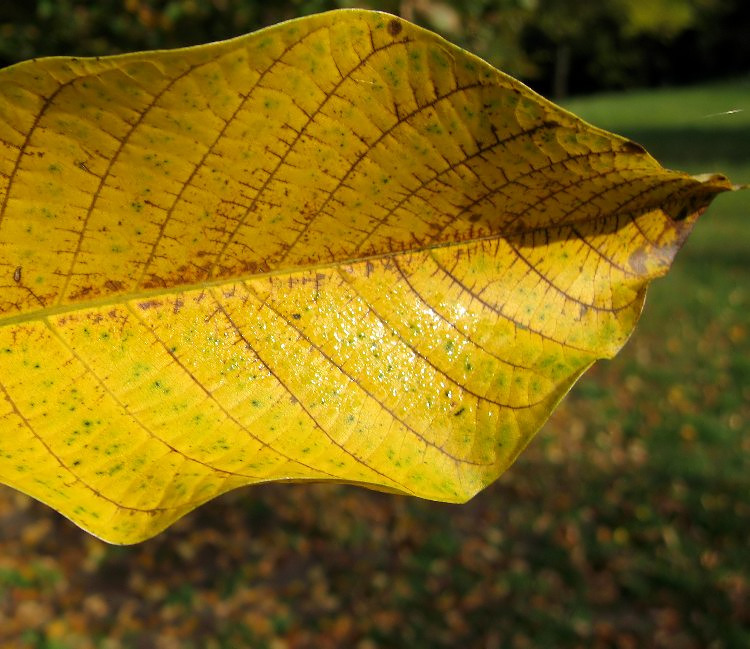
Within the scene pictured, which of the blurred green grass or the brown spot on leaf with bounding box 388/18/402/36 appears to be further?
the blurred green grass

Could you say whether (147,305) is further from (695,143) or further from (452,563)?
(695,143)

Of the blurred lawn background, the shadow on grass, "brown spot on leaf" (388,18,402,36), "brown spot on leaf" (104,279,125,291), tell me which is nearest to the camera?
"brown spot on leaf" (388,18,402,36)

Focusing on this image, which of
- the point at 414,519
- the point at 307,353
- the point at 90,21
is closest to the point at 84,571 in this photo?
the point at 414,519

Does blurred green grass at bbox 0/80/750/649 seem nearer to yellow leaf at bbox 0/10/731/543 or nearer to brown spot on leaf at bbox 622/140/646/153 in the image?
yellow leaf at bbox 0/10/731/543

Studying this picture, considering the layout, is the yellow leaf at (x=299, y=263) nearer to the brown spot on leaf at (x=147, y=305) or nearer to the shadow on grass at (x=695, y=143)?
the brown spot on leaf at (x=147, y=305)

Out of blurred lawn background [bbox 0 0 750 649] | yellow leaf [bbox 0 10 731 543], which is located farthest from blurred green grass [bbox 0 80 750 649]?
yellow leaf [bbox 0 10 731 543]

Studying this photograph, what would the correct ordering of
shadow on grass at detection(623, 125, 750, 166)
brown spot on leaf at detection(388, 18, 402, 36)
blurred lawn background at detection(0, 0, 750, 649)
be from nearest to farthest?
brown spot on leaf at detection(388, 18, 402, 36) → blurred lawn background at detection(0, 0, 750, 649) → shadow on grass at detection(623, 125, 750, 166)

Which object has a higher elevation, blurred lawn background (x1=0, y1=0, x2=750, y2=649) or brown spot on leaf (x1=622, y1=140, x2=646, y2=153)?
brown spot on leaf (x1=622, y1=140, x2=646, y2=153)

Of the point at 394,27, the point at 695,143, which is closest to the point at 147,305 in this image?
the point at 394,27
